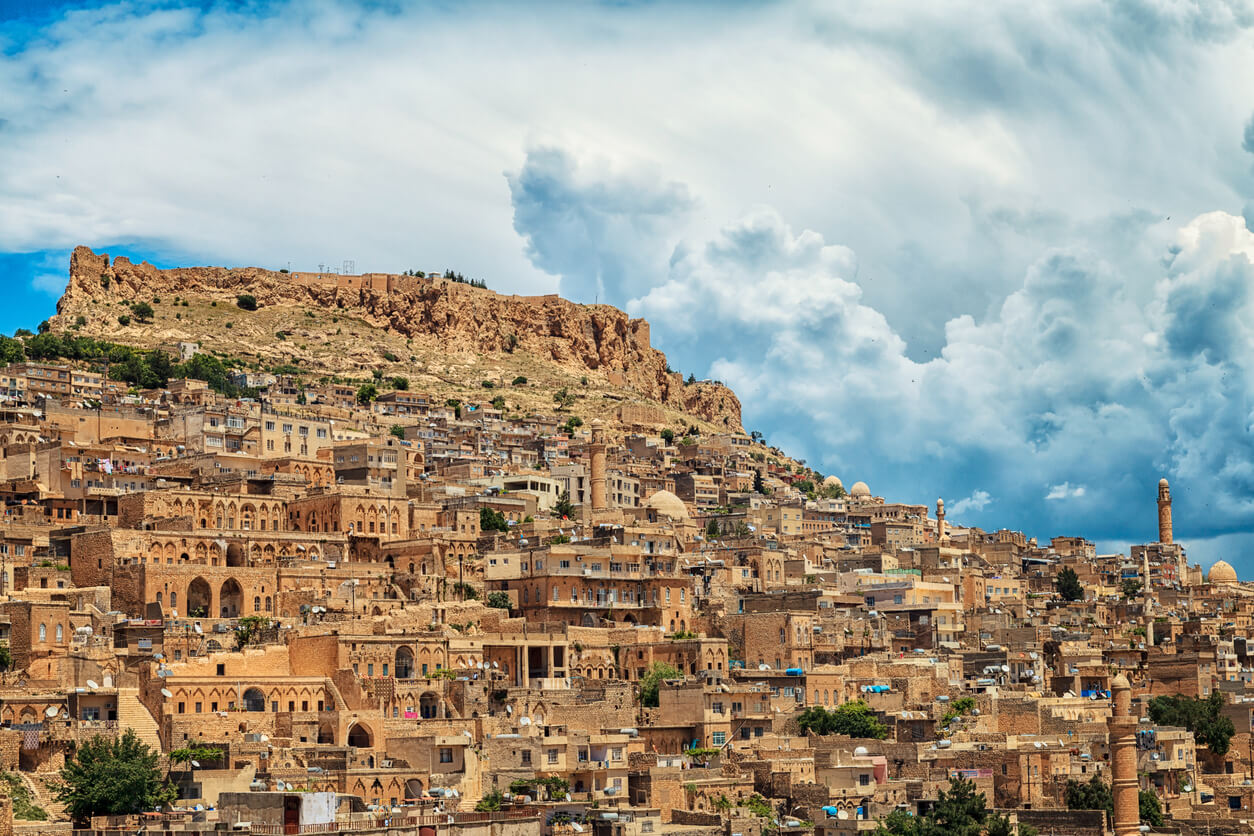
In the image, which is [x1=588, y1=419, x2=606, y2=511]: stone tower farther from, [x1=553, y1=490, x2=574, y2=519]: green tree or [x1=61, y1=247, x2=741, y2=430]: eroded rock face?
[x1=61, y1=247, x2=741, y2=430]: eroded rock face

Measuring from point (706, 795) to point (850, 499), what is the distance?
7154 centimetres

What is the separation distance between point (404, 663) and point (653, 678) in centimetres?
875

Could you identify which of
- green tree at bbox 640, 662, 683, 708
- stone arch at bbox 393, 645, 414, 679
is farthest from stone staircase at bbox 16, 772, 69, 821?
green tree at bbox 640, 662, 683, 708

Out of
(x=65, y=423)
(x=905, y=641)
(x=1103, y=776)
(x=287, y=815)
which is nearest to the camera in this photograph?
(x=287, y=815)

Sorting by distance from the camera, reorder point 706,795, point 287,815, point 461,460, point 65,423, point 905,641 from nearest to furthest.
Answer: point 287,815, point 706,795, point 905,641, point 65,423, point 461,460

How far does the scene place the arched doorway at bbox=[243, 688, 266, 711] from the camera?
174 ft

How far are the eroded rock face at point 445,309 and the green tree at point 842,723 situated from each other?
74.8 metres

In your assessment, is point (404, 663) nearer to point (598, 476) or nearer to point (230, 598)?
point (230, 598)

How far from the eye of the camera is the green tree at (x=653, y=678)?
59719 mm

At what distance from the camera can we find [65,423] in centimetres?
8494

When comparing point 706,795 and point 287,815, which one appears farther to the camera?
point 706,795

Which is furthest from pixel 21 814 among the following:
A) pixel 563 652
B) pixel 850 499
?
pixel 850 499

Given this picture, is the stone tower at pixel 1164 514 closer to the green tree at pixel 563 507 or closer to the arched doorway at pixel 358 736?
the green tree at pixel 563 507

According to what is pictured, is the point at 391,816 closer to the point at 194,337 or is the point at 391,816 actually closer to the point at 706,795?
the point at 706,795
